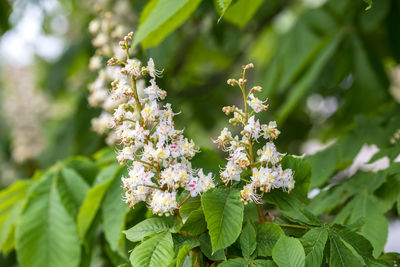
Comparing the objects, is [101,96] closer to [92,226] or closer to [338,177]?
[92,226]

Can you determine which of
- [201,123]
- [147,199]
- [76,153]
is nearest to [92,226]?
[147,199]

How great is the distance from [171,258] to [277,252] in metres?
0.17

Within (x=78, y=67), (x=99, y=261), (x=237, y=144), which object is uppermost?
(x=78, y=67)

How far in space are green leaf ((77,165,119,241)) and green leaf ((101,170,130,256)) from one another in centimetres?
2

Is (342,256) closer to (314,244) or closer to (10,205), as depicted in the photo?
(314,244)

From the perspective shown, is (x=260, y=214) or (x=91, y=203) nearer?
(x=260, y=214)

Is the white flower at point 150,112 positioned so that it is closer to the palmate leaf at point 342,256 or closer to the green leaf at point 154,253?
the green leaf at point 154,253

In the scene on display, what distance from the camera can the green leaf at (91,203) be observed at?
1180 mm

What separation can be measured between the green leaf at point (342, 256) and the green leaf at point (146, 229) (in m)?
0.29

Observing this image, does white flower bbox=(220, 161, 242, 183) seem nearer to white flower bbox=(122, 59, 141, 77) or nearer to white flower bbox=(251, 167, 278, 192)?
white flower bbox=(251, 167, 278, 192)

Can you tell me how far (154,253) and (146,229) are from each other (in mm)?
60

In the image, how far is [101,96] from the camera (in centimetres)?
166

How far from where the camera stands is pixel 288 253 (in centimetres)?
72

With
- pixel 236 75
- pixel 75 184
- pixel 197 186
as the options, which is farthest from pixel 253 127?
pixel 236 75
